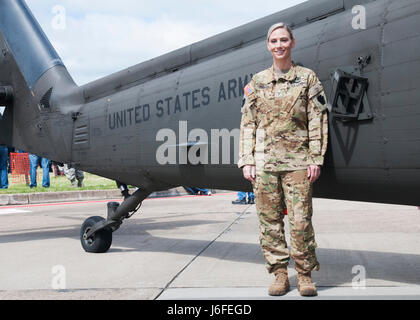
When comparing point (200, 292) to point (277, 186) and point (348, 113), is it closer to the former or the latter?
point (277, 186)

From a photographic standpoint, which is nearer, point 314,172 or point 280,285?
point 314,172

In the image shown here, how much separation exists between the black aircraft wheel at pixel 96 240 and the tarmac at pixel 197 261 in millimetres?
115

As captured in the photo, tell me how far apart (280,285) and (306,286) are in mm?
218

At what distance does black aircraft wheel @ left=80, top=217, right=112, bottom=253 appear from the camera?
19.5 feet

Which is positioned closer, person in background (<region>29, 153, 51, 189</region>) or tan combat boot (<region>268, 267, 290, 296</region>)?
tan combat boot (<region>268, 267, 290, 296</region>)

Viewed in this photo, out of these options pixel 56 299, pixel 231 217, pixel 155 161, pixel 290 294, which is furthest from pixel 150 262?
pixel 231 217

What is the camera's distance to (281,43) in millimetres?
3537

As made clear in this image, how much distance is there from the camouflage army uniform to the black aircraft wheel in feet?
9.71

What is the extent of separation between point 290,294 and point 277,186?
0.89 metres
